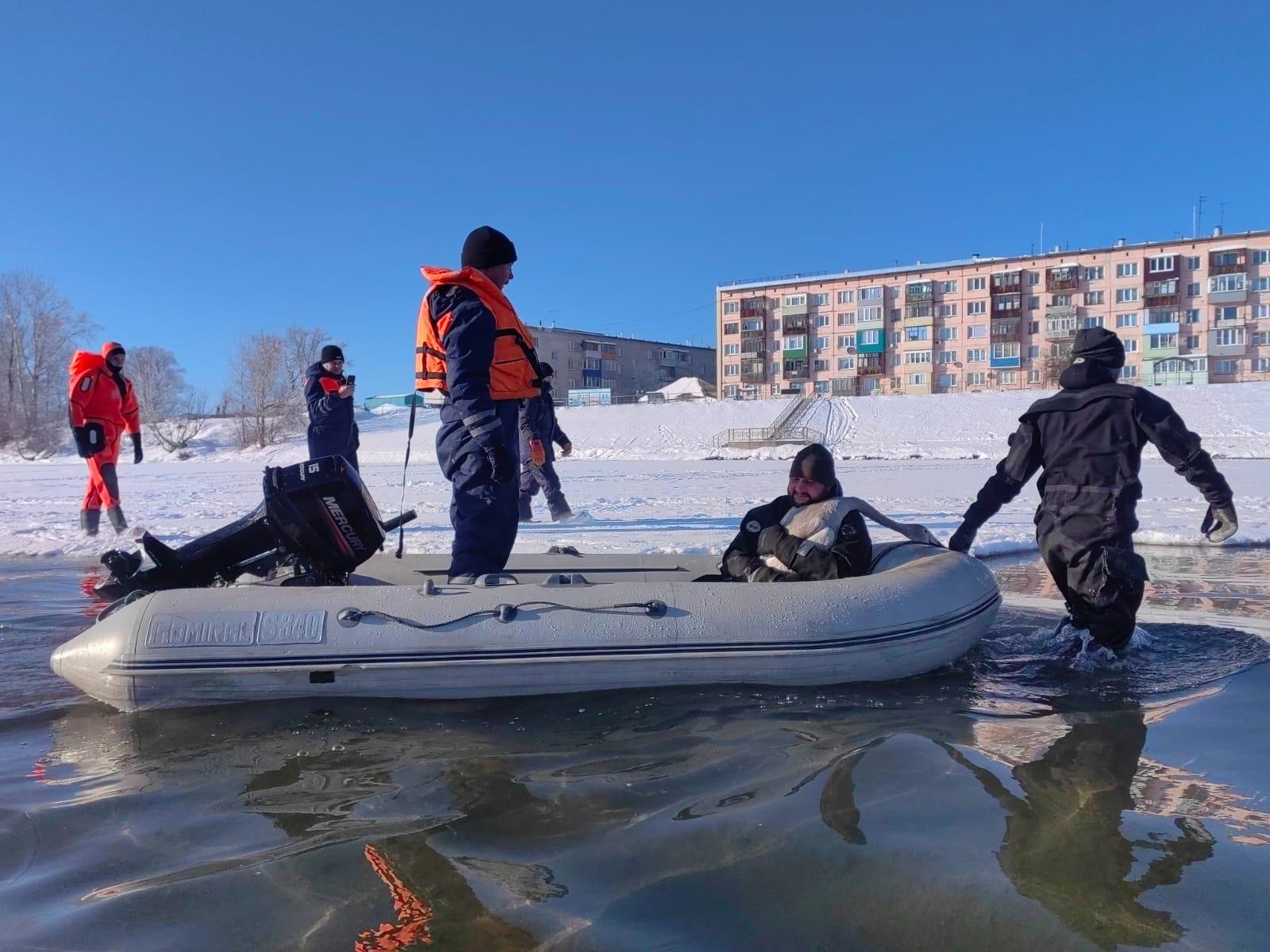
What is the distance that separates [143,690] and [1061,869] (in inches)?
109

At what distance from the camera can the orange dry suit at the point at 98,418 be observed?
720cm

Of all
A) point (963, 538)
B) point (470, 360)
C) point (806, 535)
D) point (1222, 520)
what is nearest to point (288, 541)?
point (470, 360)

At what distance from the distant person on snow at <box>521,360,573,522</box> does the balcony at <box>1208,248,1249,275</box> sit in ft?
180

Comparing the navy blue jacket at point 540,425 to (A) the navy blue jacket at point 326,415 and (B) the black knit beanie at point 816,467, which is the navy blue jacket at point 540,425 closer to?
(A) the navy blue jacket at point 326,415

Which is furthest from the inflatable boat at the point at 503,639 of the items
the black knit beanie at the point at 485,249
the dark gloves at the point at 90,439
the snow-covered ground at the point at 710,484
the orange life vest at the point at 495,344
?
the dark gloves at the point at 90,439

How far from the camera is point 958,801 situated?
7.30 feet

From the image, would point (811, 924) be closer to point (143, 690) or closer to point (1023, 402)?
point (143, 690)

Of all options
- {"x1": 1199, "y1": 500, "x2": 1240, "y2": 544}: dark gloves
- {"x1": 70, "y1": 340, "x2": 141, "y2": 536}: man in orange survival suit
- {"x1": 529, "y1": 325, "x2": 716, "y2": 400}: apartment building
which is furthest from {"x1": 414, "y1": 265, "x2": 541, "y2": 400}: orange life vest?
{"x1": 529, "y1": 325, "x2": 716, "y2": 400}: apartment building

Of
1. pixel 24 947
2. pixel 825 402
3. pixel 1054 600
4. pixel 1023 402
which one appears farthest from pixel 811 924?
pixel 825 402

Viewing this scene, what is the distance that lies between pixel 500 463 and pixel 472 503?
10.4 inches

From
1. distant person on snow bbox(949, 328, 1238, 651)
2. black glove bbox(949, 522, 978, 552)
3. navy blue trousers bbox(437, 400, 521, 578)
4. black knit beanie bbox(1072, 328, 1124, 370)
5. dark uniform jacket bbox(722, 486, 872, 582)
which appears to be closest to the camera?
distant person on snow bbox(949, 328, 1238, 651)

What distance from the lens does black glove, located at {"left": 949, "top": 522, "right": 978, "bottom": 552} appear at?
385cm

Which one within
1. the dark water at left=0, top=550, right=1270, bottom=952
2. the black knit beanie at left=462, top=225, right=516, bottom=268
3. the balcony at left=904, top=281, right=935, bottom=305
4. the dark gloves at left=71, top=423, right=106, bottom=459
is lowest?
the dark water at left=0, top=550, right=1270, bottom=952

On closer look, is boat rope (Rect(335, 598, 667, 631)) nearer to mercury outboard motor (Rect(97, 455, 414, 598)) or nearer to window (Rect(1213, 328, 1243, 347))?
mercury outboard motor (Rect(97, 455, 414, 598))
